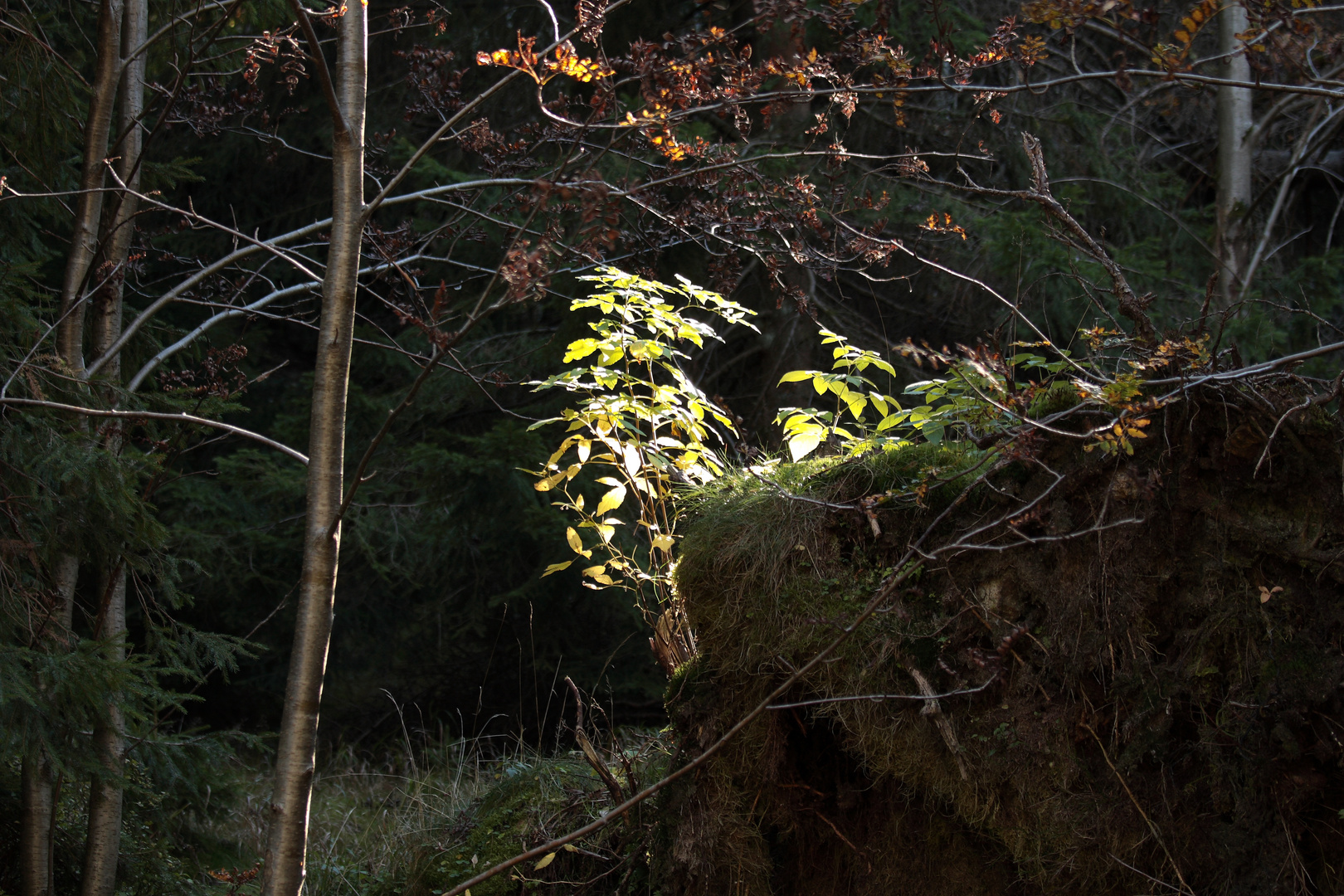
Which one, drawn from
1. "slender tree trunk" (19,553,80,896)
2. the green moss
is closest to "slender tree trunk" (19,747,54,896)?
"slender tree trunk" (19,553,80,896)

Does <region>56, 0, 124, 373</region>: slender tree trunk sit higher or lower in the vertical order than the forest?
higher

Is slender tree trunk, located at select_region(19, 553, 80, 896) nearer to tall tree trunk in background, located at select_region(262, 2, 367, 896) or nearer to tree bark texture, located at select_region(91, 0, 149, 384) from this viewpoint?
tree bark texture, located at select_region(91, 0, 149, 384)

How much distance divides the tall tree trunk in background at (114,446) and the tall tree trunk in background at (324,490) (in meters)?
1.44

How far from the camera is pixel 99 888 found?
3.31 m

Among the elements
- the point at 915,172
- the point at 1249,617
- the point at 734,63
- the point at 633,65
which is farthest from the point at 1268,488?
the point at 633,65

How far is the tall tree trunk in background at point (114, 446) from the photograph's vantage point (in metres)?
3.25

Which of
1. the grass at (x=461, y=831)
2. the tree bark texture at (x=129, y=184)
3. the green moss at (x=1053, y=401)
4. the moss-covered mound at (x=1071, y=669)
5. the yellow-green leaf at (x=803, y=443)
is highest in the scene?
the tree bark texture at (x=129, y=184)

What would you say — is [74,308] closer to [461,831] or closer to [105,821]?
[105,821]

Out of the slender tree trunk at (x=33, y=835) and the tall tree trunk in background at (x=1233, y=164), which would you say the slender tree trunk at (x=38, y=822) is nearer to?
the slender tree trunk at (x=33, y=835)

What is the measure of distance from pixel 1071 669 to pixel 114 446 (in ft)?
11.1

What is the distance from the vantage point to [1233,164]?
732 centimetres

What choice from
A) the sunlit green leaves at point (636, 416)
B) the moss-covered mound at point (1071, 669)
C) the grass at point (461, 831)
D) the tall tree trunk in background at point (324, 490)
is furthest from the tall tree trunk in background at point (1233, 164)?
the tall tree trunk in background at point (324, 490)

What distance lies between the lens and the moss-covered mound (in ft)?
6.55

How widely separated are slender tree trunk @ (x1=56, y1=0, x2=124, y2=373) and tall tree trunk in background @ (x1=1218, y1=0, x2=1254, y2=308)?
23.8 ft
